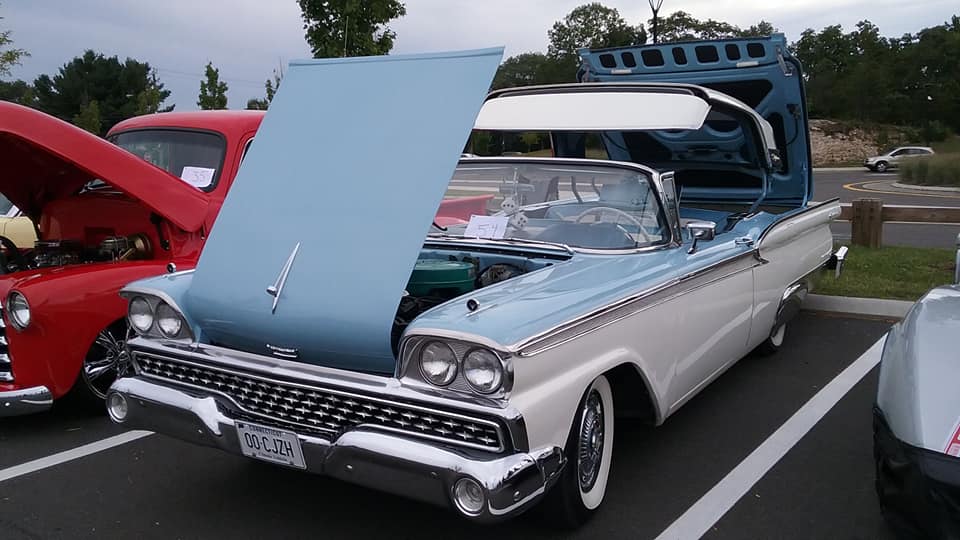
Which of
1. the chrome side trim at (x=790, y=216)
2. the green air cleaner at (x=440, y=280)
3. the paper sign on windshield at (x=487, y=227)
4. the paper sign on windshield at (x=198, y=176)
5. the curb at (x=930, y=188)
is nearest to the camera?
the green air cleaner at (x=440, y=280)

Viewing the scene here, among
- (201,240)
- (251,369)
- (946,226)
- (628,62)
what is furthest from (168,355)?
(946,226)

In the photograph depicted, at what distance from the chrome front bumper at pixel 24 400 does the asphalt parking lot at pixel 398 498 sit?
8.2 inches

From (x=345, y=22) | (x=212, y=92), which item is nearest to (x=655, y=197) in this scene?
(x=345, y=22)

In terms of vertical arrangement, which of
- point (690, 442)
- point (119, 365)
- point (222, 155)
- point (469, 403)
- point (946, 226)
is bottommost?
point (946, 226)

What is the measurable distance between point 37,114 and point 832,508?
4.33m

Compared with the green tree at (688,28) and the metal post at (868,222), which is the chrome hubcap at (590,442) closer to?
the metal post at (868,222)

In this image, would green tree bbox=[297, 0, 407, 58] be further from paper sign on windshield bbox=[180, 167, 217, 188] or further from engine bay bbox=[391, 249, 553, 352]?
engine bay bbox=[391, 249, 553, 352]

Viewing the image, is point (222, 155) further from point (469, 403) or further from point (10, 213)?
point (469, 403)

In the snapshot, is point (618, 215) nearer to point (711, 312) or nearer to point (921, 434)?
point (711, 312)

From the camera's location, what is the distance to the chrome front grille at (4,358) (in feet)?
13.2

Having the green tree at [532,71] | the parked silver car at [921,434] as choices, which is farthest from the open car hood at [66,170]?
the green tree at [532,71]

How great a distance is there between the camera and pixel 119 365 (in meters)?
4.35

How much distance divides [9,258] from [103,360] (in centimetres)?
137

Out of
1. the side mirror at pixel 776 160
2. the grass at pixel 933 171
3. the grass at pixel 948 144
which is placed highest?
the side mirror at pixel 776 160
